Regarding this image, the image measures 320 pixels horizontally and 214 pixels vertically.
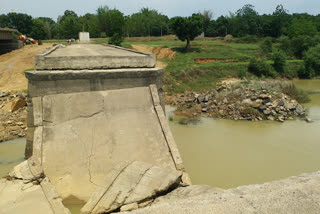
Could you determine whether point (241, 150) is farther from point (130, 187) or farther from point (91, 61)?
point (91, 61)

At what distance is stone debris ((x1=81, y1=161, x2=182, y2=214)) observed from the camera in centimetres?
338

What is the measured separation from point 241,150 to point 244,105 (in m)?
4.44

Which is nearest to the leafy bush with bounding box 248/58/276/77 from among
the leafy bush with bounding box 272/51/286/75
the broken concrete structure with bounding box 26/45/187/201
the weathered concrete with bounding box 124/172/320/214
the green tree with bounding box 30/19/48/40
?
the leafy bush with bounding box 272/51/286/75

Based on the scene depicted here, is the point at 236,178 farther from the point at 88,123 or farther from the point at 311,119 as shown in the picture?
the point at 311,119

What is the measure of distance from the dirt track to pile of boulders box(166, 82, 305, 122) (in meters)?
9.11

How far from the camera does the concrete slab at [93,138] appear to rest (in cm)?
429

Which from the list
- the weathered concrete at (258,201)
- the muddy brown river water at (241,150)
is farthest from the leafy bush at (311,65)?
the weathered concrete at (258,201)

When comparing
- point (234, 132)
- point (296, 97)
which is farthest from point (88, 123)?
point (296, 97)

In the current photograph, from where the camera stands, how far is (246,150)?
7.85 metres

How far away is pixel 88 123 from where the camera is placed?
4.76 metres

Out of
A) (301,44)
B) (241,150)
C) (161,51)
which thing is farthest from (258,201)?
(301,44)

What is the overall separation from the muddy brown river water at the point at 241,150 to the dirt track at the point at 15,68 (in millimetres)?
7291

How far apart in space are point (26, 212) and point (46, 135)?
1474 millimetres

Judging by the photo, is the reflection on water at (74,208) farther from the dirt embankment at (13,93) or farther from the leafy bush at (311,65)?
the leafy bush at (311,65)
